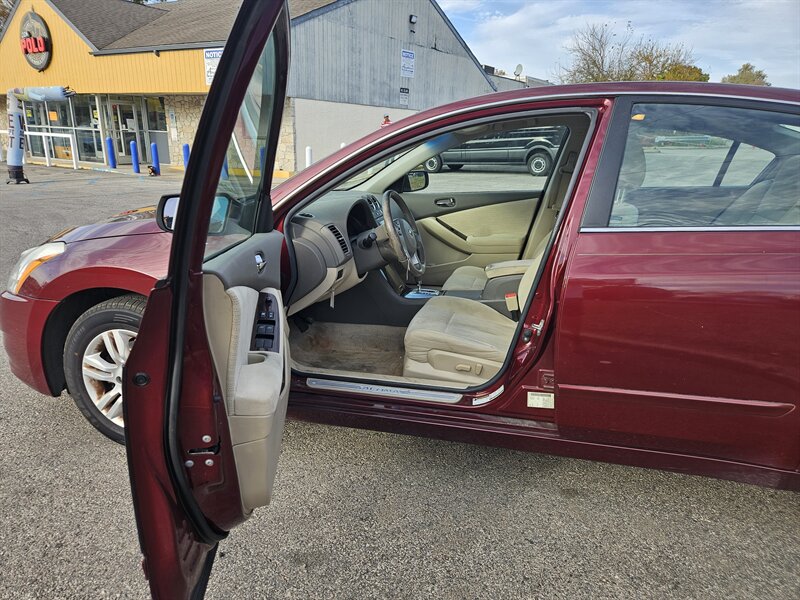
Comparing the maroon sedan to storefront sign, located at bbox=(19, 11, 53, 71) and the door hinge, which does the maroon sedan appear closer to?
the door hinge

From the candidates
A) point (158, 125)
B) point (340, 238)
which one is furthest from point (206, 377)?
point (158, 125)

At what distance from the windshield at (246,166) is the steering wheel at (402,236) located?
645 mm

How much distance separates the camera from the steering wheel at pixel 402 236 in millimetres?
2570

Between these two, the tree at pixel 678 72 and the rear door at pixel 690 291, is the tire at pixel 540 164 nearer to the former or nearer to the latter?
the rear door at pixel 690 291

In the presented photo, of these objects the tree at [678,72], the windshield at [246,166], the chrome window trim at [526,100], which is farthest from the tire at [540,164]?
the tree at [678,72]

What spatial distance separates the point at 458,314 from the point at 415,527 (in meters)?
1.05

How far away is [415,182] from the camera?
389 centimetres

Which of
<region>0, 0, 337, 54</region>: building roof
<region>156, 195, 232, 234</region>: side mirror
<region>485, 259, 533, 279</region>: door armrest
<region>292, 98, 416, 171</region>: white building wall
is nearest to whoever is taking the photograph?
<region>156, 195, 232, 234</region>: side mirror

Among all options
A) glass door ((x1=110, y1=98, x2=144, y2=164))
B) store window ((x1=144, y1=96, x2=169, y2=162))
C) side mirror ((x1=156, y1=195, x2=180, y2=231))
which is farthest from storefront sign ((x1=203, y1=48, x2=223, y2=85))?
side mirror ((x1=156, y1=195, x2=180, y2=231))

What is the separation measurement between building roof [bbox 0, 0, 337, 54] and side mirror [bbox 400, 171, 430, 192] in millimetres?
13174

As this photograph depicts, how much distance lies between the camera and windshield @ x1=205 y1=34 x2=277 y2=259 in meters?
1.64

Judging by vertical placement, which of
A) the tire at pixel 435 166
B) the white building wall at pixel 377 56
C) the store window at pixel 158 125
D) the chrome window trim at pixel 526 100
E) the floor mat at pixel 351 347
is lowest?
the floor mat at pixel 351 347

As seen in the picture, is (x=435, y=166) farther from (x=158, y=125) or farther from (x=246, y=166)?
(x=158, y=125)

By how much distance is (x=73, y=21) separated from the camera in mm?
17875
